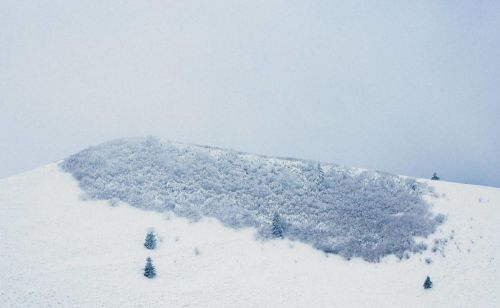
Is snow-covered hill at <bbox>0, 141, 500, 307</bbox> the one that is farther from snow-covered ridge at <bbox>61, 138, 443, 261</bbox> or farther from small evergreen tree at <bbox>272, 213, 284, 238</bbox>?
snow-covered ridge at <bbox>61, 138, 443, 261</bbox>

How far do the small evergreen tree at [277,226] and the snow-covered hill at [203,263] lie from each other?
0.47 meters

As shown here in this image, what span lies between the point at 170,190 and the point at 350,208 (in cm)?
1220

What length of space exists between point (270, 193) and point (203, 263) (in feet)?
29.8

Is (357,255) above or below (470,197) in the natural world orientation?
below

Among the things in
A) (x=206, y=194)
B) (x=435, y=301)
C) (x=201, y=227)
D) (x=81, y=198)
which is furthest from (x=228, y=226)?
(x=435, y=301)

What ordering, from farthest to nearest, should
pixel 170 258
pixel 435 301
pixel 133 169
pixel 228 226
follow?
pixel 133 169, pixel 228 226, pixel 170 258, pixel 435 301

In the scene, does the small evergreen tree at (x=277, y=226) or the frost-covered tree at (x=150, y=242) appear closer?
the frost-covered tree at (x=150, y=242)

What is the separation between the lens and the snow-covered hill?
19188 mm

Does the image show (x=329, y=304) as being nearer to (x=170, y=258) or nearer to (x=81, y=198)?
(x=170, y=258)

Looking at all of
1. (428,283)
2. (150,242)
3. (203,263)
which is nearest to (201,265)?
(203,263)

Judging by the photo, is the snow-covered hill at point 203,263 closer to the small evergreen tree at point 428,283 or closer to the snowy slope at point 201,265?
the snowy slope at point 201,265

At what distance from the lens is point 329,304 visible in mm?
20391

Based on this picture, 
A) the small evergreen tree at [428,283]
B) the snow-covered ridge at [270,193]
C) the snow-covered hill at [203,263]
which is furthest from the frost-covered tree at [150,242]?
the small evergreen tree at [428,283]

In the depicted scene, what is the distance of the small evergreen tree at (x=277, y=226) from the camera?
1008 inches
